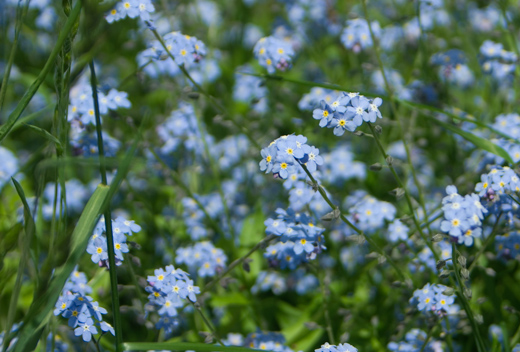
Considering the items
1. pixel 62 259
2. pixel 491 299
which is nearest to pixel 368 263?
pixel 491 299

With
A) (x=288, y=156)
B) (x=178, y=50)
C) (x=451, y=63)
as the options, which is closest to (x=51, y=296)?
(x=288, y=156)

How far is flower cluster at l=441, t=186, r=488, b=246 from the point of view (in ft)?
8.67

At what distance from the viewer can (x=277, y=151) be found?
250 centimetres

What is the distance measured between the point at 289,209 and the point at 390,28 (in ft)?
11.0

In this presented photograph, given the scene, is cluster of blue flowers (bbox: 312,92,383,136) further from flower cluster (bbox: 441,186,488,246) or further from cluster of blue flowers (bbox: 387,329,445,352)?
cluster of blue flowers (bbox: 387,329,445,352)

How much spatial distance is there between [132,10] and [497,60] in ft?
8.49

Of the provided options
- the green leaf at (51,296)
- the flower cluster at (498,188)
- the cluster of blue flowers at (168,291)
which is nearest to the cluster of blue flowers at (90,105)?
the cluster of blue flowers at (168,291)

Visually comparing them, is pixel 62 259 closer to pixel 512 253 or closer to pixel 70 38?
pixel 70 38

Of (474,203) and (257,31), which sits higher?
(257,31)

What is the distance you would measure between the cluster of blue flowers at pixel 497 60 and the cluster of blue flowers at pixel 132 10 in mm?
2408

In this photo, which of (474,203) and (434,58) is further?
(434,58)

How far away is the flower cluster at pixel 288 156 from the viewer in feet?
8.02

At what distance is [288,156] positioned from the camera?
2.45m

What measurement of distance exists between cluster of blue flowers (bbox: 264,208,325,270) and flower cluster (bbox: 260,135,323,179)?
0.37 metres
